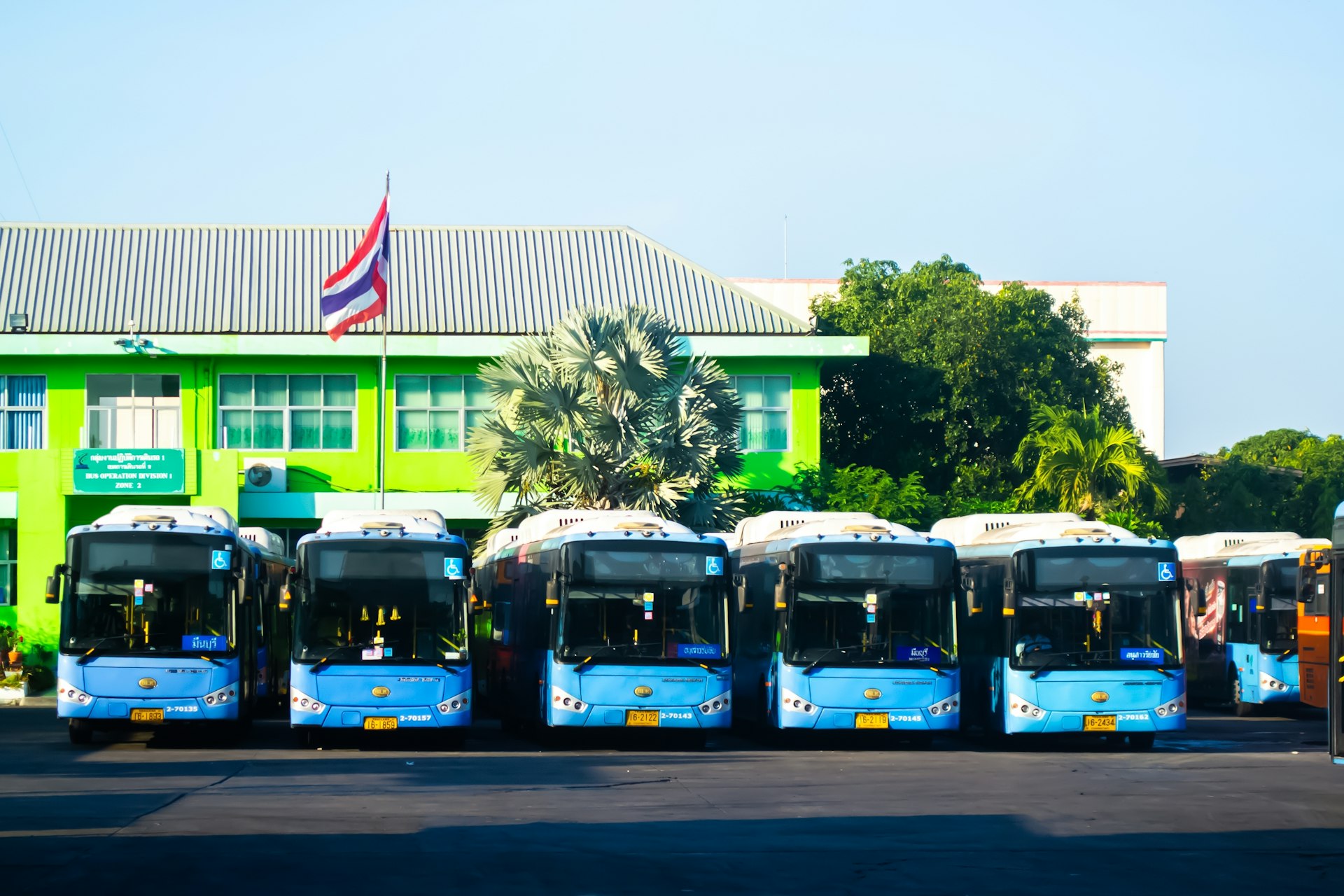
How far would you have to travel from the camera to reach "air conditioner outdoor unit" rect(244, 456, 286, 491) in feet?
Result: 127

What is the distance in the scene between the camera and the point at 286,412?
130 ft

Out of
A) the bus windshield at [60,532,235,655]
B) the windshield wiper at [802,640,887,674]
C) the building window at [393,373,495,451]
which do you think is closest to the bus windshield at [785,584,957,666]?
the windshield wiper at [802,640,887,674]

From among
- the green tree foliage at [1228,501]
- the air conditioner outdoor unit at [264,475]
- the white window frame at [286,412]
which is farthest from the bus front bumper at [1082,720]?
the green tree foliage at [1228,501]

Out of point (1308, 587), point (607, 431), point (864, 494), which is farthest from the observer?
point (864, 494)

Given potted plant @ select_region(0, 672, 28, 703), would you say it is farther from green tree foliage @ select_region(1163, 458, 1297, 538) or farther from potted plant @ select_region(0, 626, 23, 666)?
green tree foliage @ select_region(1163, 458, 1297, 538)

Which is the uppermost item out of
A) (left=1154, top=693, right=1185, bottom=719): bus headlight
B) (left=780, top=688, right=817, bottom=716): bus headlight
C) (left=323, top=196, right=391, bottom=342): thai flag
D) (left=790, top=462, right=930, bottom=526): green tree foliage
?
(left=323, top=196, right=391, bottom=342): thai flag

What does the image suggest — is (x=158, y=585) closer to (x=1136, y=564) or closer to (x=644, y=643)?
(x=644, y=643)

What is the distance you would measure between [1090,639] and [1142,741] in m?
2.37

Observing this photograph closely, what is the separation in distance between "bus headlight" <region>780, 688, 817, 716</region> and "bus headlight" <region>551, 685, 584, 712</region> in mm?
2622

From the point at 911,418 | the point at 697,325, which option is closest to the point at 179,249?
the point at 697,325

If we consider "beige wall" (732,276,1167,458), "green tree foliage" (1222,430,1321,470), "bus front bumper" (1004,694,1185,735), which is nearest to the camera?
"bus front bumper" (1004,694,1185,735)

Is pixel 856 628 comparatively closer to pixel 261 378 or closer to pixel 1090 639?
pixel 1090 639

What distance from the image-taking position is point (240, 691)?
74.9 feet

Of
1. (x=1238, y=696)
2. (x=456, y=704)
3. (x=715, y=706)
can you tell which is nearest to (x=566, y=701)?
(x=456, y=704)
